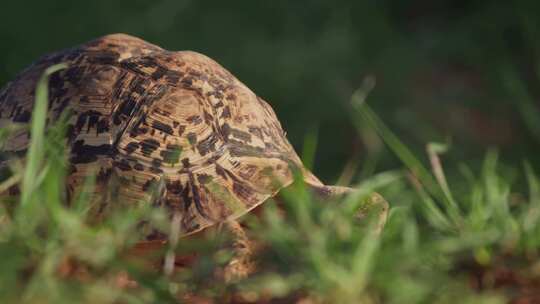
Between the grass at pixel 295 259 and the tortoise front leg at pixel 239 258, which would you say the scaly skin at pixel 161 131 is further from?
the grass at pixel 295 259

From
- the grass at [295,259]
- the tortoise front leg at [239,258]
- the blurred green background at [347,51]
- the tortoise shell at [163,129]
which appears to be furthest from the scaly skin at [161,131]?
the blurred green background at [347,51]

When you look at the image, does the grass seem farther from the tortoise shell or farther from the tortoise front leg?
the tortoise shell

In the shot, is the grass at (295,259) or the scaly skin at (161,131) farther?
the scaly skin at (161,131)

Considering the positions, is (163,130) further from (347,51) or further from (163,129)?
(347,51)

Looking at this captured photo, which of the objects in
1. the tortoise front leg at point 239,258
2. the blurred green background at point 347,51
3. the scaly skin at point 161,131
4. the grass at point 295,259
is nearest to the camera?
the grass at point 295,259

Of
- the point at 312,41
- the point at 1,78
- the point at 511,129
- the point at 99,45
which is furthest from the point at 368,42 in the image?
the point at 99,45

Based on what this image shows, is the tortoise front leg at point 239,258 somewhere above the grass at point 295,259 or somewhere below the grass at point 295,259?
below
